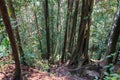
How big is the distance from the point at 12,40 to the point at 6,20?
43cm

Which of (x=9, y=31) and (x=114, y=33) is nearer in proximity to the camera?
(x=9, y=31)

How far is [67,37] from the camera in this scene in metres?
11.3

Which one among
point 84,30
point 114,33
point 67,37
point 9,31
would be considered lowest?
point 67,37

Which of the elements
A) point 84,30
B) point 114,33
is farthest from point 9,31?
point 84,30

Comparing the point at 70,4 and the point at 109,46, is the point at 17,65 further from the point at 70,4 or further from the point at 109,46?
Answer: the point at 70,4

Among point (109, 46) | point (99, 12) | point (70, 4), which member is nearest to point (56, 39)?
point (99, 12)

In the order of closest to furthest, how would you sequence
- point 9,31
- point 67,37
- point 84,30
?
point 9,31 → point 84,30 → point 67,37

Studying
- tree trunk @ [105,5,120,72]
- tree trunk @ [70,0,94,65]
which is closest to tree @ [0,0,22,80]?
tree trunk @ [105,5,120,72]

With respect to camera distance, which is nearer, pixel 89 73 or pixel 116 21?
pixel 116 21

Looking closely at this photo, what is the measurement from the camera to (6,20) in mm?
2670

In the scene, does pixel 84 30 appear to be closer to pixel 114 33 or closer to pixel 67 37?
pixel 67 37

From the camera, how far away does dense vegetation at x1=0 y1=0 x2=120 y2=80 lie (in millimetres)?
3648

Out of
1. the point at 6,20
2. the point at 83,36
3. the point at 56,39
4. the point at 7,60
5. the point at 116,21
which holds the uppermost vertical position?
the point at 6,20

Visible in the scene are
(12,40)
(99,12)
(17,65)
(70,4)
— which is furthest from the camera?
(99,12)
